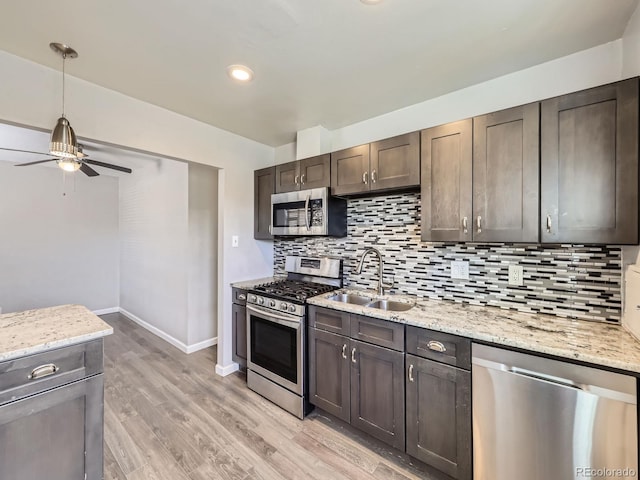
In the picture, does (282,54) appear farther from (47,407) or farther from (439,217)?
(47,407)

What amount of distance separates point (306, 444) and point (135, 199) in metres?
4.55

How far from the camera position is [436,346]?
1577 mm

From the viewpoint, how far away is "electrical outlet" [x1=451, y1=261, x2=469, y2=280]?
2051 mm

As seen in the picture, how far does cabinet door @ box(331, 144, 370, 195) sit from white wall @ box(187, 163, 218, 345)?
1.76 meters

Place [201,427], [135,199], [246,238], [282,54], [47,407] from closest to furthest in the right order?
[47,407], [282,54], [201,427], [246,238], [135,199]

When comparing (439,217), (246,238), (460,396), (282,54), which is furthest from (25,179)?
(460,396)

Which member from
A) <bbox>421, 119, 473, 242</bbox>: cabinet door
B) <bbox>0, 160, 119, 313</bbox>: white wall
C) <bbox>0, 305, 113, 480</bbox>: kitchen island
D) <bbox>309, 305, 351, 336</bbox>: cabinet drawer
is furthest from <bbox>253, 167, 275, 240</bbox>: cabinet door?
<bbox>0, 160, 119, 313</bbox>: white wall

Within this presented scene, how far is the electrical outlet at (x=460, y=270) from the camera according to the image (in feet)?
6.73

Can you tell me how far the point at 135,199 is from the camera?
15.1 ft

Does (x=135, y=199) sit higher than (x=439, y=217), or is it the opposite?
(x=135, y=199)

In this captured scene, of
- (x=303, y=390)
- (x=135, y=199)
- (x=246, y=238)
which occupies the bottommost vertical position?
(x=303, y=390)

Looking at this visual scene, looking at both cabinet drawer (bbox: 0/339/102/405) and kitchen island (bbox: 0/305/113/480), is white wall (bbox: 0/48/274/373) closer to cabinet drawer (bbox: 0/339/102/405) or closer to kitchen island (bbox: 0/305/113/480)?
kitchen island (bbox: 0/305/113/480)

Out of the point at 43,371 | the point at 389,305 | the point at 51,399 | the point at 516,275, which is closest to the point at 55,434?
the point at 51,399

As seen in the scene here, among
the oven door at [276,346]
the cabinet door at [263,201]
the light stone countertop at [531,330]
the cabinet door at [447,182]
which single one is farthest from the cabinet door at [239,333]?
the cabinet door at [447,182]
